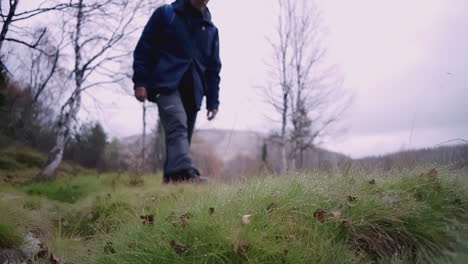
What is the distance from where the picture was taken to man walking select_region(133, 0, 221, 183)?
3557mm

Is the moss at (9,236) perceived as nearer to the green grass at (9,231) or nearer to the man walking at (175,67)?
the green grass at (9,231)

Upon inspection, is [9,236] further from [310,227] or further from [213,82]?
[213,82]

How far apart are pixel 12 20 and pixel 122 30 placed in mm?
5965

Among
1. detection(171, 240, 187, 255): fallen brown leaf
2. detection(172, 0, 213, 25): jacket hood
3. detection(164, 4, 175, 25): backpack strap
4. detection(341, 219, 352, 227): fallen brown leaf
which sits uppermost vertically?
detection(172, 0, 213, 25): jacket hood

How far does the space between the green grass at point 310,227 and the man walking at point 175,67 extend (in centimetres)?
164

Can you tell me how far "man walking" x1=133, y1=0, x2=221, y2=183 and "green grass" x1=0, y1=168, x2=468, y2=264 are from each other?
5.37 ft

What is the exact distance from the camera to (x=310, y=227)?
56.1 inches

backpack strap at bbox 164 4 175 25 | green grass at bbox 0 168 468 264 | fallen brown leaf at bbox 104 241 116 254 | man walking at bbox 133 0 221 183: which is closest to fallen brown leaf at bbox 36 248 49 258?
green grass at bbox 0 168 468 264

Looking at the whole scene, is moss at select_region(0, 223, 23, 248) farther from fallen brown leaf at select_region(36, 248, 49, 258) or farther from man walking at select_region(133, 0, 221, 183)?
man walking at select_region(133, 0, 221, 183)

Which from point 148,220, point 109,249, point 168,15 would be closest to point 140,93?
point 168,15

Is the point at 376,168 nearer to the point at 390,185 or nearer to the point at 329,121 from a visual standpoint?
the point at 390,185

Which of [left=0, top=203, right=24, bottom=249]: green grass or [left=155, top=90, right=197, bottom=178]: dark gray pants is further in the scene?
[left=155, top=90, right=197, bottom=178]: dark gray pants

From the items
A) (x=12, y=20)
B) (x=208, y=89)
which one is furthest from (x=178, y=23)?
(x=12, y=20)

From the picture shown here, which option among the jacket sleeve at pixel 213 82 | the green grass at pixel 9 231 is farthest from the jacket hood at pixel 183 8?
the green grass at pixel 9 231
